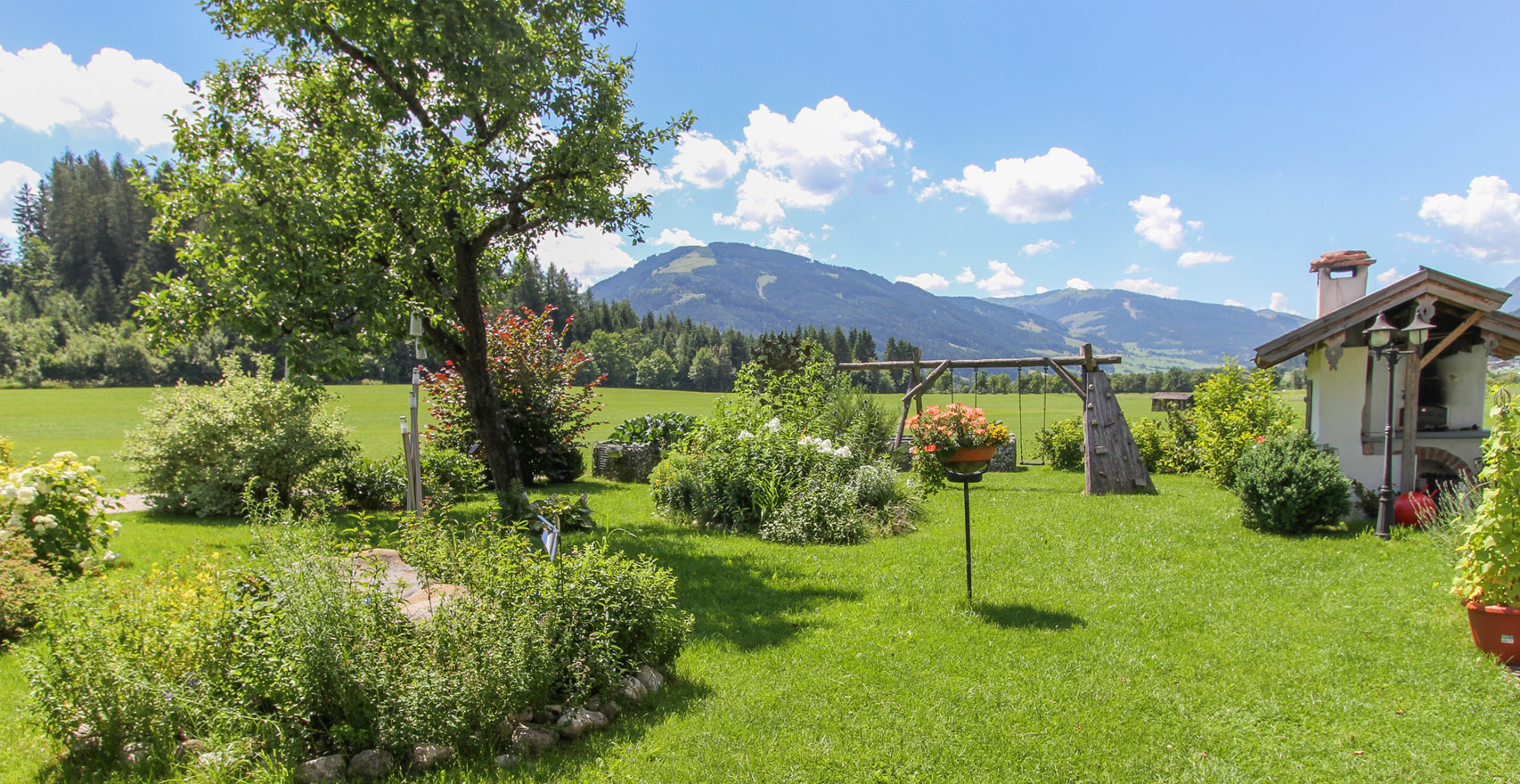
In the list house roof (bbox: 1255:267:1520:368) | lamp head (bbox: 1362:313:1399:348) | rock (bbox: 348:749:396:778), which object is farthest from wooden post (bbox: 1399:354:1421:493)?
rock (bbox: 348:749:396:778)

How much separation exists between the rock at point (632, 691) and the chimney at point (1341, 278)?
11.9 metres

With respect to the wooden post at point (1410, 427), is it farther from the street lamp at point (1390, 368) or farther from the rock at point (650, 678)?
the rock at point (650, 678)

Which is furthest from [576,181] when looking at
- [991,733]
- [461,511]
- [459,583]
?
[991,733]

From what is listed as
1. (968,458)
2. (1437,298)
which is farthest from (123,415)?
(1437,298)

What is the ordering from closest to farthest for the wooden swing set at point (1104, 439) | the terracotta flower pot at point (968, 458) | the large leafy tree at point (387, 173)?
the terracotta flower pot at point (968, 458)
the large leafy tree at point (387, 173)
the wooden swing set at point (1104, 439)

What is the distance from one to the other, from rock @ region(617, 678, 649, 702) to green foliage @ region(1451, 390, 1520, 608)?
5933mm

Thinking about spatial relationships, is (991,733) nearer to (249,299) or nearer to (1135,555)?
(1135,555)

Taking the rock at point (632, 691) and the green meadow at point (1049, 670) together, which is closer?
the green meadow at point (1049, 670)

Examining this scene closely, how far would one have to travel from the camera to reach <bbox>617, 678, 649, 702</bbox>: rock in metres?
4.40

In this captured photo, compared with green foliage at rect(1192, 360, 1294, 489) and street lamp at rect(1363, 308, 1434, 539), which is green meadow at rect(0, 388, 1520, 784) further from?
green foliage at rect(1192, 360, 1294, 489)

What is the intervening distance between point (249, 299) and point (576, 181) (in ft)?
14.1

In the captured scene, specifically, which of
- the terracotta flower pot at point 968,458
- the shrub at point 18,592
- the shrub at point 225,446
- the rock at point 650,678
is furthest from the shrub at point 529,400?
the rock at point 650,678

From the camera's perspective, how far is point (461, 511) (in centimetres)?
1070

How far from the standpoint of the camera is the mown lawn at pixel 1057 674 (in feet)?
12.6
